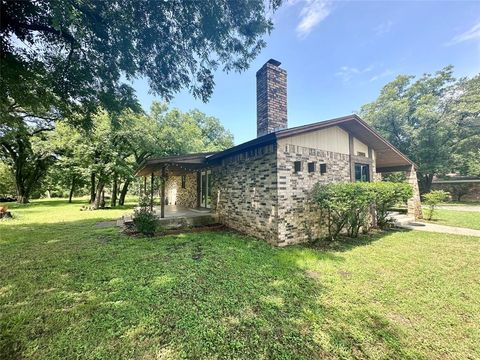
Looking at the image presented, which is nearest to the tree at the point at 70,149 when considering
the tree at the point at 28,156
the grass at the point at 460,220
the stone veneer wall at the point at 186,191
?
the tree at the point at 28,156

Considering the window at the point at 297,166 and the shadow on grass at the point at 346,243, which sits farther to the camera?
the window at the point at 297,166

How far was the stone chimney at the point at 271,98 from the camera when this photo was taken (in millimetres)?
7719

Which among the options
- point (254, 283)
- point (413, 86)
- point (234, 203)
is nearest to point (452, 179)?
point (413, 86)

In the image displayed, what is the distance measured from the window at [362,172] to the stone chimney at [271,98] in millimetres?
3733

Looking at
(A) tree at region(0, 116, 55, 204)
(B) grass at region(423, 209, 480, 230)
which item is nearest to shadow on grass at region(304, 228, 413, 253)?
(B) grass at region(423, 209, 480, 230)

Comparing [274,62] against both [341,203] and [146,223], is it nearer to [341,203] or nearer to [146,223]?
[341,203]

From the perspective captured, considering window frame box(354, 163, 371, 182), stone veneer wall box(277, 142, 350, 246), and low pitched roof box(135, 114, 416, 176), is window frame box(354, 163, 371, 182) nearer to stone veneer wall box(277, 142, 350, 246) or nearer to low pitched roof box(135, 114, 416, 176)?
low pitched roof box(135, 114, 416, 176)

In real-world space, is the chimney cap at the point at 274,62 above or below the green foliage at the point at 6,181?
above

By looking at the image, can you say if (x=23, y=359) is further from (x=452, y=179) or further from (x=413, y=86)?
(x=452, y=179)

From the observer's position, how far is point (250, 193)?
7.28 meters

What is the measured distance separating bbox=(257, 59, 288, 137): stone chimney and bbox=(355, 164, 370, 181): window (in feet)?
12.2

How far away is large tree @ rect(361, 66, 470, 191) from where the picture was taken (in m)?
20.8

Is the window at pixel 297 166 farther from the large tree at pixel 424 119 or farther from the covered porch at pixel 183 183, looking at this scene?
the large tree at pixel 424 119

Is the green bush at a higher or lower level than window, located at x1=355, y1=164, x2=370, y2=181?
lower
